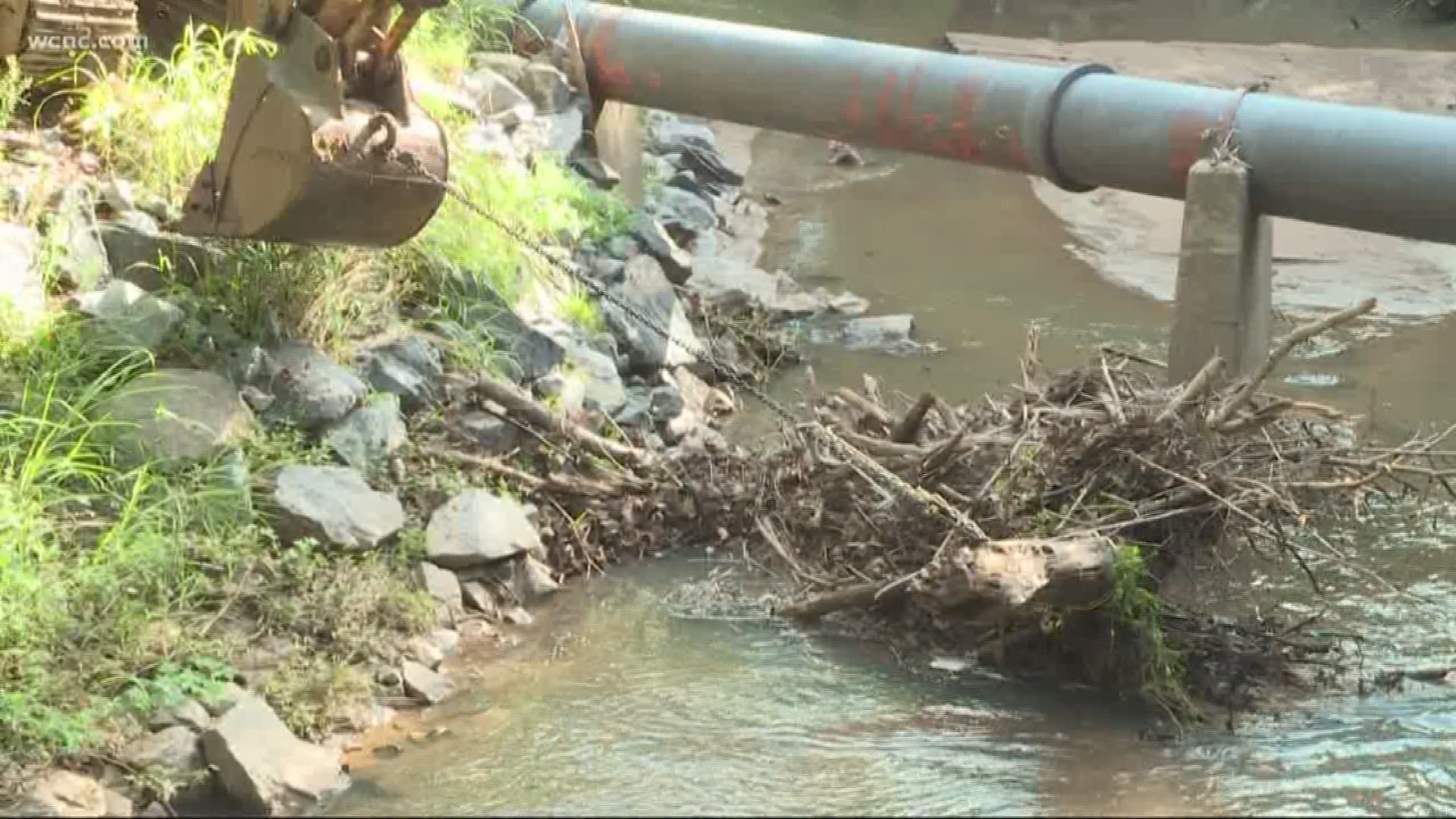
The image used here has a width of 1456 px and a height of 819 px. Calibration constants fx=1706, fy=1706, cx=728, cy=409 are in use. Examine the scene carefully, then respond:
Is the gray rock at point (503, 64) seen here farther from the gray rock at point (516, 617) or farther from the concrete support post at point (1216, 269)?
the gray rock at point (516, 617)

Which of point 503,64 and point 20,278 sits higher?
point 503,64

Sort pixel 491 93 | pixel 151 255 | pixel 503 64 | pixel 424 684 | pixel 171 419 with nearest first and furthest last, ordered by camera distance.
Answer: pixel 424 684
pixel 171 419
pixel 151 255
pixel 491 93
pixel 503 64

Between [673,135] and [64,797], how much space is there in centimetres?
761

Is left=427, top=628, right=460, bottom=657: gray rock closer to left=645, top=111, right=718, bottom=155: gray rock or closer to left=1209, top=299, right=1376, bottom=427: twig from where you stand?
left=1209, top=299, right=1376, bottom=427: twig

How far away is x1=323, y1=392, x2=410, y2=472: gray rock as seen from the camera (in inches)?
221

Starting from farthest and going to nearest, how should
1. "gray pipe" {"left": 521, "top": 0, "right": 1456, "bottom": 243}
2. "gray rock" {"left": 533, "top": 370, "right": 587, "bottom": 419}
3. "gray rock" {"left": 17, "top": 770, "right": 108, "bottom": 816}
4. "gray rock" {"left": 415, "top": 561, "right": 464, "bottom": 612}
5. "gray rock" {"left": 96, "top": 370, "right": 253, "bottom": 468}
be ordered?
1. "gray rock" {"left": 533, "top": 370, "right": 587, "bottom": 419}
2. "gray pipe" {"left": 521, "top": 0, "right": 1456, "bottom": 243}
3. "gray rock" {"left": 415, "top": 561, "right": 464, "bottom": 612}
4. "gray rock" {"left": 96, "top": 370, "right": 253, "bottom": 468}
5. "gray rock" {"left": 17, "top": 770, "right": 108, "bottom": 816}

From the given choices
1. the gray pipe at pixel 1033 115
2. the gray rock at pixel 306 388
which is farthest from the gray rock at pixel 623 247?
the gray rock at pixel 306 388

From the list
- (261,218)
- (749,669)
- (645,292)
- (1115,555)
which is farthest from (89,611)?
(645,292)

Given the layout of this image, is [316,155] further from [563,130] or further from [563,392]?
[563,130]

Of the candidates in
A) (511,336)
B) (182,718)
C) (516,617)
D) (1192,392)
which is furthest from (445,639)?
(1192,392)

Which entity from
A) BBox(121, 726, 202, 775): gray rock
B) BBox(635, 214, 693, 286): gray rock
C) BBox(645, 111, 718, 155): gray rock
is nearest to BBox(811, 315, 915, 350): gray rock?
BBox(635, 214, 693, 286): gray rock

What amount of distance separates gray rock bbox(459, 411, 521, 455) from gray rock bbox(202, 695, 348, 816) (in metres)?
1.88

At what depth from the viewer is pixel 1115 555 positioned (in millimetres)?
4648

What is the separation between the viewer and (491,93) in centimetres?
818
